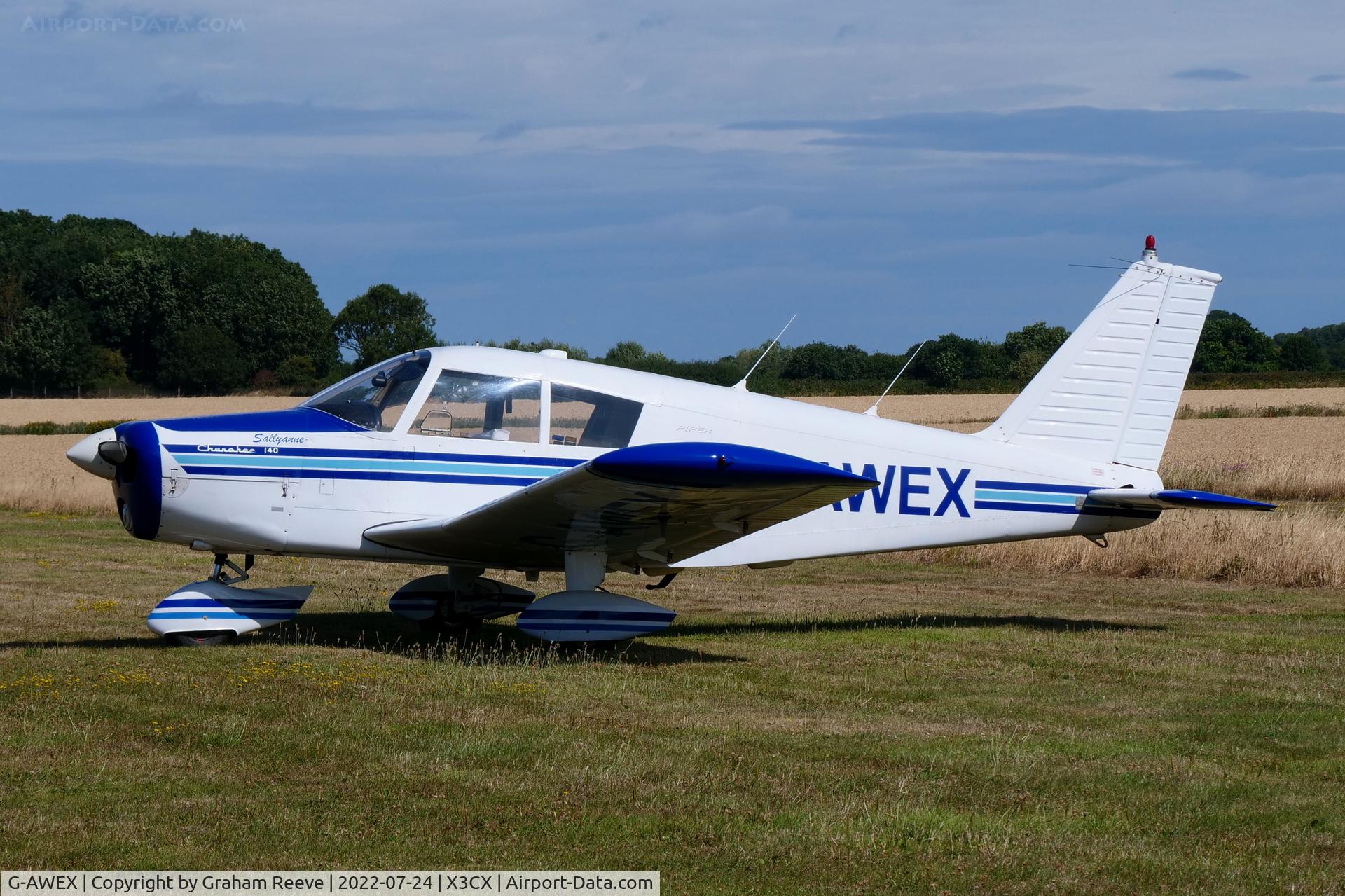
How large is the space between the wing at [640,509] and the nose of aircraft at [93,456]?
1.73 meters

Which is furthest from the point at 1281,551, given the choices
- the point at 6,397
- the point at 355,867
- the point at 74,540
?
the point at 6,397

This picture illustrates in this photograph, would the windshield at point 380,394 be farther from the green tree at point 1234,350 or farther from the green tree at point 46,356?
the green tree at point 1234,350

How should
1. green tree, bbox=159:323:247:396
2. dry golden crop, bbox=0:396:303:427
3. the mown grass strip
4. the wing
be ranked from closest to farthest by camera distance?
the wing
the mown grass strip
dry golden crop, bbox=0:396:303:427
green tree, bbox=159:323:247:396

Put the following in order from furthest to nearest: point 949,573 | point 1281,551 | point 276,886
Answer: point 949,573 < point 1281,551 < point 276,886

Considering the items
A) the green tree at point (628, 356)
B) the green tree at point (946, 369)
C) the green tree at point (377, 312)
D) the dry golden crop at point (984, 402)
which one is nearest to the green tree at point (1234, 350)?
the dry golden crop at point (984, 402)

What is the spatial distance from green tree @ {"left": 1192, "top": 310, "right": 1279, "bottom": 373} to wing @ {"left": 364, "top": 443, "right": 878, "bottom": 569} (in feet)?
188

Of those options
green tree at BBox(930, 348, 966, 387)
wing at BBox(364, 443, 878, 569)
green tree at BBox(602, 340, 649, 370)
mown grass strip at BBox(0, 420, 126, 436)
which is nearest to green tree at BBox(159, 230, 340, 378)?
mown grass strip at BBox(0, 420, 126, 436)

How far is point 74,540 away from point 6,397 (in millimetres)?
47077

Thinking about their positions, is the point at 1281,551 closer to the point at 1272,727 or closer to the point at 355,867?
the point at 1272,727

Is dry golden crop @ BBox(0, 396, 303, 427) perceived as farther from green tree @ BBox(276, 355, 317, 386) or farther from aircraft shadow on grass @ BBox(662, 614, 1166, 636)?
aircraft shadow on grass @ BBox(662, 614, 1166, 636)

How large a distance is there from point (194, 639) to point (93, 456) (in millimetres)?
1366

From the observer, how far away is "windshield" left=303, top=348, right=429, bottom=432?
353 inches

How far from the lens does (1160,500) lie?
9938 millimetres

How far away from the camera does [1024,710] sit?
725cm
